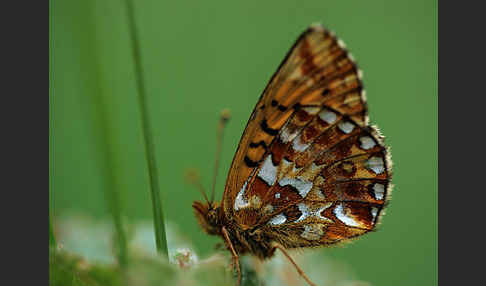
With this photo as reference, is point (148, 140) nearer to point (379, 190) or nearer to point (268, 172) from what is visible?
point (268, 172)

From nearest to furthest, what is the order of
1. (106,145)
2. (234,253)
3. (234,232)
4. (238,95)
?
(106,145)
(234,253)
(234,232)
(238,95)

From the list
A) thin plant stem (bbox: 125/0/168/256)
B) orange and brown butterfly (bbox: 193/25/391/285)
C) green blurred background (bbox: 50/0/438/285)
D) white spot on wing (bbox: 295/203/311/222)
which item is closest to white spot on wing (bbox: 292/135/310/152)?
orange and brown butterfly (bbox: 193/25/391/285)

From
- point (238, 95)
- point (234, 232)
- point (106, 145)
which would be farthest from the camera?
point (238, 95)

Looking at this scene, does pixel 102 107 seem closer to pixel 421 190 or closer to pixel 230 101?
pixel 230 101

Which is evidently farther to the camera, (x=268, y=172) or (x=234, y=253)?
(x=268, y=172)

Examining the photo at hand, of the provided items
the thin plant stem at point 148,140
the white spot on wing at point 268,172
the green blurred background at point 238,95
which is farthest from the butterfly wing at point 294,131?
the green blurred background at point 238,95

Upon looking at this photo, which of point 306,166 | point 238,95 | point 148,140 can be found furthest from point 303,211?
point 238,95

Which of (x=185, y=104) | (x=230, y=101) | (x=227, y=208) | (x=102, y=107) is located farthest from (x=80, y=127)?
(x=102, y=107)

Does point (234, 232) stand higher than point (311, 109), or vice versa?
point (311, 109)
